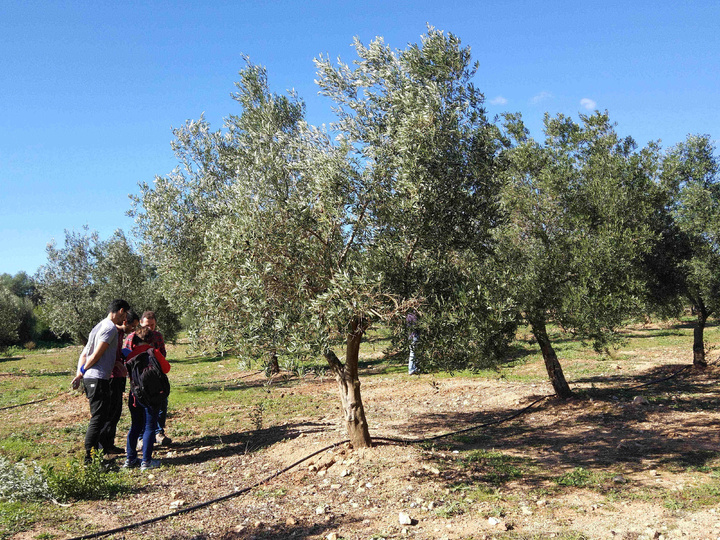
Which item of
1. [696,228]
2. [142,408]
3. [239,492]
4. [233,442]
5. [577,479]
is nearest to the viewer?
[239,492]

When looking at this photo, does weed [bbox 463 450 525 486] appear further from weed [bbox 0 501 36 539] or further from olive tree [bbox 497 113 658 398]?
weed [bbox 0 501 36 539]

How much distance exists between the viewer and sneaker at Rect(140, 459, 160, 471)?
8794 mm

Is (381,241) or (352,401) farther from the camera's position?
(352,401)

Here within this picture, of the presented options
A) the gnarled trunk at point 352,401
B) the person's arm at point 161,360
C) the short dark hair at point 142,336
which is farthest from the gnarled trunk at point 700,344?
the short dark hair at point 142,336

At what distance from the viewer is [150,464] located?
8867mm

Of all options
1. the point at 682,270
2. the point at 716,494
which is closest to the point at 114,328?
the point at 716,494

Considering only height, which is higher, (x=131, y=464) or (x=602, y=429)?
(x=131, y=464)

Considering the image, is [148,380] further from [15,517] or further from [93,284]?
[93,284]

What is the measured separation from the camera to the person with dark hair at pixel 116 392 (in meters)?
9.27

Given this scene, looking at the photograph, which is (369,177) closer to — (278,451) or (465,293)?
(465,293)

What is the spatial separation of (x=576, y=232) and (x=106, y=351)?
417 inches

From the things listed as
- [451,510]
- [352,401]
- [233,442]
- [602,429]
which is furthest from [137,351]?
[602,429]

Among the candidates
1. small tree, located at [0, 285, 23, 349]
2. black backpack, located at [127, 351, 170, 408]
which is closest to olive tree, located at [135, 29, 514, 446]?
black backpack, located at [127, 351, 170, 408]

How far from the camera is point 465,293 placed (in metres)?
8.15
